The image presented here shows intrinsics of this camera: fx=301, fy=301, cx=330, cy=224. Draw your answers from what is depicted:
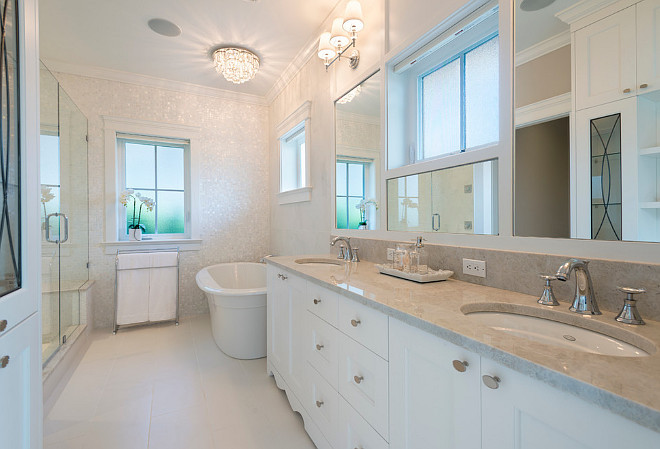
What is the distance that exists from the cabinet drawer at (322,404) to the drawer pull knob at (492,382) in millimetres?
803

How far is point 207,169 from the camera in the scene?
3664 mm

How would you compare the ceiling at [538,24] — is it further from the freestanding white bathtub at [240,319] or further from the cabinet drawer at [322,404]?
the freestanding white bathtub at [240,319]

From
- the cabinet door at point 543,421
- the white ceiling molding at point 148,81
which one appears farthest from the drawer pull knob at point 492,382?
the white ceiling molding at point 148,81

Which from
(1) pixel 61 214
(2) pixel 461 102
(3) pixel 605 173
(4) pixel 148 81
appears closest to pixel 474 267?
(3) pixel 605 173

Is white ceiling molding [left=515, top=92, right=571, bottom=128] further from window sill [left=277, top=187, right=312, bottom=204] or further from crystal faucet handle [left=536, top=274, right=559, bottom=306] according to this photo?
window sill [left=277, top=187, right=312, bottom=204]

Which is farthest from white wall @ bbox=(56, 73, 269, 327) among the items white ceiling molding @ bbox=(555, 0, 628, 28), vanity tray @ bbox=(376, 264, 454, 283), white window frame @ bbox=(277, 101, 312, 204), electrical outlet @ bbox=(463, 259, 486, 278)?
white ceiling molding @ bbox=(555, 0, 628, 28)

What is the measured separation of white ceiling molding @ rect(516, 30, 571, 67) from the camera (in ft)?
3.20

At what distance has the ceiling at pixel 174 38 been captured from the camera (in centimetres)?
228

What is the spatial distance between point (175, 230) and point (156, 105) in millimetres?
1447

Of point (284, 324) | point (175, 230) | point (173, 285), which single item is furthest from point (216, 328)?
point (175, 230)

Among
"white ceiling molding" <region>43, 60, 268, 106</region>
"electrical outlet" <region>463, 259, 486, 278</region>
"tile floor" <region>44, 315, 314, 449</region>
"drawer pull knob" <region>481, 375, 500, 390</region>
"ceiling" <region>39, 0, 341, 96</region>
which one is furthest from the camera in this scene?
"white ceiling molding" <region>43, 60, 268, 106</region>

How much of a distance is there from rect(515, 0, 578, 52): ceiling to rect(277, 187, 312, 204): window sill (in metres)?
1.95

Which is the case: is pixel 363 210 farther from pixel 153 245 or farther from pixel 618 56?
pixel 153 245

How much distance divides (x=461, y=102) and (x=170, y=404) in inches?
95.3
